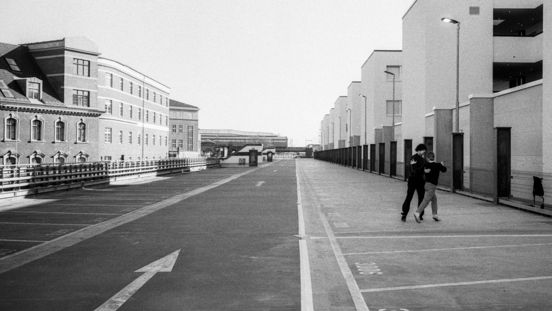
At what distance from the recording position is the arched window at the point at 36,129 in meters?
46.0

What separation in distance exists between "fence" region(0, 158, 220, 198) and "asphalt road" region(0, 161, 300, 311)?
422 centimetres

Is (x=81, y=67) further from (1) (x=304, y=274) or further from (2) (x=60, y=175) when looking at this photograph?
(1) (x=304, y=274)

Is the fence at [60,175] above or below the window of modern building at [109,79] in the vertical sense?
below

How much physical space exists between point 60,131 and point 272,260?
45.9 meters

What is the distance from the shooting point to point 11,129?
44250 mm

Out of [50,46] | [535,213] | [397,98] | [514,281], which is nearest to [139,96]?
[50,46]

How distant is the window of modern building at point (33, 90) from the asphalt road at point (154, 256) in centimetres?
3438

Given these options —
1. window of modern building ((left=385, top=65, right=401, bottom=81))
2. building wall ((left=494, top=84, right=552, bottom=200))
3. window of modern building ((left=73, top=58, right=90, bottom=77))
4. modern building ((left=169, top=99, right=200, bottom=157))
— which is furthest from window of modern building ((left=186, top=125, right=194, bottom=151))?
building wall ((left=494, top=84, right=552, bottom=200))

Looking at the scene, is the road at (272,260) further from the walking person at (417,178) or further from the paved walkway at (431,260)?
the walking person at (417,178)

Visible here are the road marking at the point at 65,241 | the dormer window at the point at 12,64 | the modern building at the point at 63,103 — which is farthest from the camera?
the dormer window at the point at 12,64

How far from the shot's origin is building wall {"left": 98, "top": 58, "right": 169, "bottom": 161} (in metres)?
58.6

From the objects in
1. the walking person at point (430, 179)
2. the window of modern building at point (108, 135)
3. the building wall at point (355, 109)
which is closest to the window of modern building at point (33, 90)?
the window of modern building at point (108, 135)

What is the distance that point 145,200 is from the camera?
1945cm

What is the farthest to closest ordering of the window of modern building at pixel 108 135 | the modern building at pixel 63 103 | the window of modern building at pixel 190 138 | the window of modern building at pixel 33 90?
1. the window of modern building at pixel 190 138
2. the window of modern building at pixel 108 135
3. the window of modern building at pixel 33 90
4. the modern building at pixel 63 103
